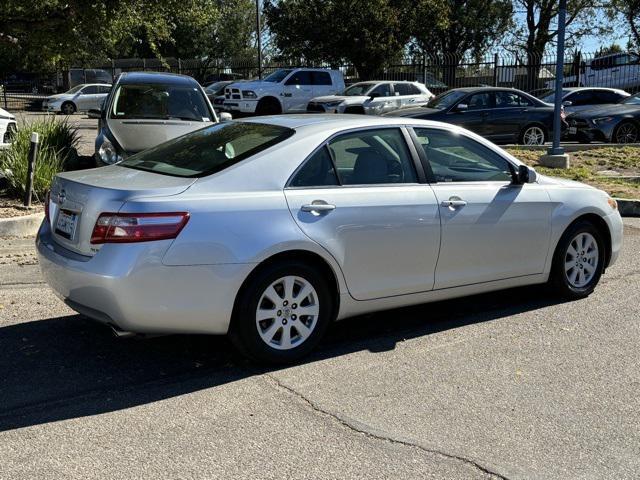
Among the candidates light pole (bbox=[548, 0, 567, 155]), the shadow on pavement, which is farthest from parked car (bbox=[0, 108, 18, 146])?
light pole (bbox=[548, 0, 567, 155])

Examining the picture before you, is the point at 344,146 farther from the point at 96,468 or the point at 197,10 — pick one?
the point at 197,10

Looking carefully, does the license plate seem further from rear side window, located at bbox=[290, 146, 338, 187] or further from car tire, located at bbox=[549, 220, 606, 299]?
car tire, located at bbox=[549, 220, 606, 299]

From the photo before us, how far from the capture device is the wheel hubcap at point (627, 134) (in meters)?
17.2

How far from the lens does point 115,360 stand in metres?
4.65

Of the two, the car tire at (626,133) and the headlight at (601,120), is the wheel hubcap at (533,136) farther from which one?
the car tire at (626,133)

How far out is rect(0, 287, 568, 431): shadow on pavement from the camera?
13.2 ft

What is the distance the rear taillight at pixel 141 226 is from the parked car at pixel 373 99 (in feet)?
53.6

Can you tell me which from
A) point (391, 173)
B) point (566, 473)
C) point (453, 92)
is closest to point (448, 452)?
point (566, 473)

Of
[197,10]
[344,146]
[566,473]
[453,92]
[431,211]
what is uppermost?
[197,10]

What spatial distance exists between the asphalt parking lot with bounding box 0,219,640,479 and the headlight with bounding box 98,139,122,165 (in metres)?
3.88

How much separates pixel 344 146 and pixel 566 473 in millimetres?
2551

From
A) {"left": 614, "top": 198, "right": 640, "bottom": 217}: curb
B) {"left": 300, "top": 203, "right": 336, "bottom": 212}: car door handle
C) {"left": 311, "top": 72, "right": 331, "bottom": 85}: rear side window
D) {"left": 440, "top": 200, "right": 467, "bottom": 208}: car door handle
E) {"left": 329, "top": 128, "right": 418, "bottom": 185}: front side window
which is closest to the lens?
Answer: {"left": 300, "top": 203, "right": 336, "bottom": 212}: car door handle

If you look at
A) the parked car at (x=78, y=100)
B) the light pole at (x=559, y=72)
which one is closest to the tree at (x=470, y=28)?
the parked car at (x=78, y=100)

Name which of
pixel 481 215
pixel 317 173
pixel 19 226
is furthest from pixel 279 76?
pixel 317 173
